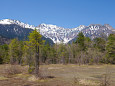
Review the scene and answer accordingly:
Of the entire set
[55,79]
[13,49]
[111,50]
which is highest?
[13,49]

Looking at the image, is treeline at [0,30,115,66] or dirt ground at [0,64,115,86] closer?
dirt ground at [0,64,115,86]

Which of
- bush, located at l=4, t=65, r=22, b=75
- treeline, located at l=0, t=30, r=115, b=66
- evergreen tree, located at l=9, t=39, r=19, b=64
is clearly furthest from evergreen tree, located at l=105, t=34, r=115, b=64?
bush, located at l=4, t=65, r=22, b=75

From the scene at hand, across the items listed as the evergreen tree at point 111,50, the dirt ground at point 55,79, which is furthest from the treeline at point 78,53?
the dirt ground at point 55,79

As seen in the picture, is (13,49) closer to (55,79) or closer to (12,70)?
(12,70)

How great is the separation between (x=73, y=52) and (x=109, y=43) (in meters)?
18.8

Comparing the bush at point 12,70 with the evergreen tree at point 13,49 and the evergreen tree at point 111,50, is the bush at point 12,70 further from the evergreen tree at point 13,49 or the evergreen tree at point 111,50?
the evergreen tree at point 111,50

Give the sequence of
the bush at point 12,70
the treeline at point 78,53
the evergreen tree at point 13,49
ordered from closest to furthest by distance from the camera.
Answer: the bush at point 12,70, the treeline at point 78,53, the evergreen tree at point 13,49

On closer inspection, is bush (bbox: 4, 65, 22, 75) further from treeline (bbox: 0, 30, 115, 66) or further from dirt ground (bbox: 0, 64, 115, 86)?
treeline (bbox: 0, 30, 115, 66)

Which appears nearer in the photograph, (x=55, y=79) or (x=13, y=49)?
(x=55, y=79)

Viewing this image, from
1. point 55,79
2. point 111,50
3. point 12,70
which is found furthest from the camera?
point 111,50

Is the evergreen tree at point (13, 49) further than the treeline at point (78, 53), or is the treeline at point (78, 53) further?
the evergreen tree at point (13, 49)

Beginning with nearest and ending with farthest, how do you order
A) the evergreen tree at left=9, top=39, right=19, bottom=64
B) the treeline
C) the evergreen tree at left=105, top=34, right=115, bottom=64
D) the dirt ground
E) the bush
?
the dirt ground → the bush → the evergreen tree at left=105, top=34, right=115, bottom=64 → the treeline → the evergreen tree at left=9, top=39, right=19, bottom=64

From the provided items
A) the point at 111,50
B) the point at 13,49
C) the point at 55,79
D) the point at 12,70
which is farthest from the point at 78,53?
the point at 55,79

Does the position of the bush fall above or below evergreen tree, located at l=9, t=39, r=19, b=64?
below
